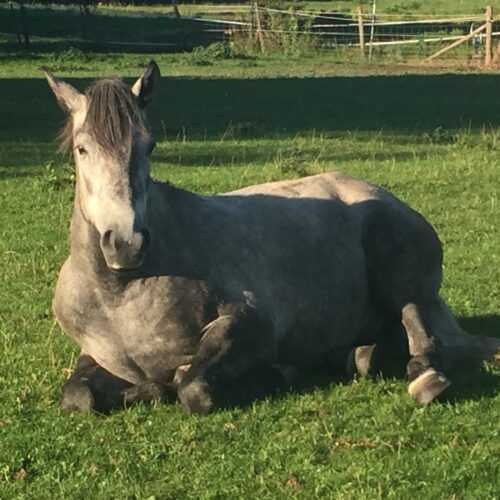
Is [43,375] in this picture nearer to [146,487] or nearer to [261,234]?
[261,234]

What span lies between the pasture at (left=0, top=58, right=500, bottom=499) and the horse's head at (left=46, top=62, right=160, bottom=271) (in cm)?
93

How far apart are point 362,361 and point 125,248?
6.01 feet

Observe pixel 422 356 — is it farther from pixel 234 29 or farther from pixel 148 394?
pixel 234 29

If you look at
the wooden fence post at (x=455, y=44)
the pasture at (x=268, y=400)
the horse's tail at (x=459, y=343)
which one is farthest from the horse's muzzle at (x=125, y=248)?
the wooden fence post at (x=455, y=44)

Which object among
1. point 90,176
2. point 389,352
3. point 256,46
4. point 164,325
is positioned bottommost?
point 256,46

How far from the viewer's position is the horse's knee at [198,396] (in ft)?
19.8

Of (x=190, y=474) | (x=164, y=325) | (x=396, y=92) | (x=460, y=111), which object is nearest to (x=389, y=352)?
(x=164, y=325)

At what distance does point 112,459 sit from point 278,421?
36.1 inches

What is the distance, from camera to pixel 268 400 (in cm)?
630

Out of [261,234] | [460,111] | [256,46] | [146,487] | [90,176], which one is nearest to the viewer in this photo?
[146,487]

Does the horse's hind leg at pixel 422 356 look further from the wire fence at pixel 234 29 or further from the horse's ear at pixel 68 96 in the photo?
the wire fence at pixel 234 29

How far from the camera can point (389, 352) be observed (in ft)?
23.8

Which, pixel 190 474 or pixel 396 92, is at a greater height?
pixel 190 474

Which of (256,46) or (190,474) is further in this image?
(256,46)
